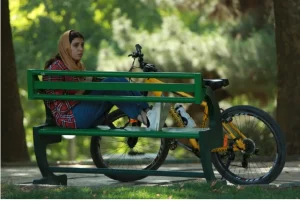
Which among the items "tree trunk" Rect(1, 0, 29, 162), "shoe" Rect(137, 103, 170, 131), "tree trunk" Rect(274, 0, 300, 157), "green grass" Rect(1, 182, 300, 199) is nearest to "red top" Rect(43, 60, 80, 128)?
"shoe" Rect(137, 103, 170, 131)

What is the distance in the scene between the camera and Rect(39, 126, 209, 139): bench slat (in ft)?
27.3

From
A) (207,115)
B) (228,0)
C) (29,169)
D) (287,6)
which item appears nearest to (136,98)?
(207,115)

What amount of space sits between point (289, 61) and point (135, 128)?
14.2 ft

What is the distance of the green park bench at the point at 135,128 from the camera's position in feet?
27.1

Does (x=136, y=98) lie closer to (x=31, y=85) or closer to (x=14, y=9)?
(x=31, y=85)

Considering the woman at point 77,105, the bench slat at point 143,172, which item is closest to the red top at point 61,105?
the woman at point 77,105

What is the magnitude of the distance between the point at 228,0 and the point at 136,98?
13.0m

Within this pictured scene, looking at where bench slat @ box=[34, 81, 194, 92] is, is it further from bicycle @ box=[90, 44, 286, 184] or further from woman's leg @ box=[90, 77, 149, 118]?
bicycle @ box=[90, 44, 286, 184]

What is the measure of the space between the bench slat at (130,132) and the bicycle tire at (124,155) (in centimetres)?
46

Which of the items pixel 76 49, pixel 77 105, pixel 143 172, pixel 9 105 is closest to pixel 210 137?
pixel 143 172

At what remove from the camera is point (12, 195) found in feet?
26.2

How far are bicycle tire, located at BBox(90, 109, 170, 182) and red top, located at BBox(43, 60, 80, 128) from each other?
54cm

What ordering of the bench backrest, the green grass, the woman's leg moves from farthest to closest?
the woman's leg → the bench backrest → the green grass

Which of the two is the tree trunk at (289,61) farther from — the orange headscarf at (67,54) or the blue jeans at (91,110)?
the orange headscarf at (67,54)
